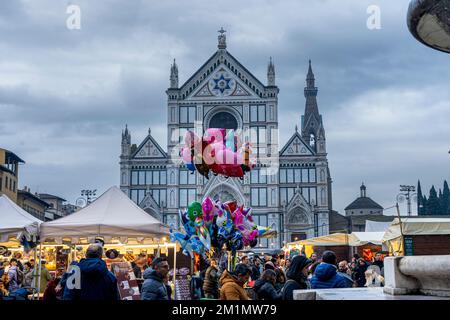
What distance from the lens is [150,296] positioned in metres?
6.21

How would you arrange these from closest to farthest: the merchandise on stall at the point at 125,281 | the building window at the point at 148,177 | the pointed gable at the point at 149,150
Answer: the merchandise on stall at the point at 125,281
the building window at the point at 148,177
the pointed gable at the point at 149,150

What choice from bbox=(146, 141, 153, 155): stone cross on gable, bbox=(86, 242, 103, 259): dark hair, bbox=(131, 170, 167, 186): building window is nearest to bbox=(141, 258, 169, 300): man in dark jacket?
bbox=(86, 242, 103, 259): dark hair

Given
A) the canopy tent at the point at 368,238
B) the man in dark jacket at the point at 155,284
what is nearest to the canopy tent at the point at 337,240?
the canopy tent at the point at 368,238

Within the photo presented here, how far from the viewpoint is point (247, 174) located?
171 ft

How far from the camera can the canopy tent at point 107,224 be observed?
11.4 metres

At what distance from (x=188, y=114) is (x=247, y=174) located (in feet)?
26.6

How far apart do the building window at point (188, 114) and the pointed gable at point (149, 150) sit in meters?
3.41

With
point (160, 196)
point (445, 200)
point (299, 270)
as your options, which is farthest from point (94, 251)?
point (445, 200)

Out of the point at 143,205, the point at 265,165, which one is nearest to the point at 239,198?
the point at 265,165

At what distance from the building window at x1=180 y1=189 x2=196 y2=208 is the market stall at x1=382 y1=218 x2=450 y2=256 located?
3557 centimetres

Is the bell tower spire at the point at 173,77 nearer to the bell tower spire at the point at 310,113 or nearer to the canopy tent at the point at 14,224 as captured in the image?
the bell tower spire at the point at 310,113

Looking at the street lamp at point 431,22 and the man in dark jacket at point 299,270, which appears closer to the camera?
the street lamp at point 431,22

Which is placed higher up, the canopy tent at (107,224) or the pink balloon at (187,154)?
the pink balloon at (187,154)
